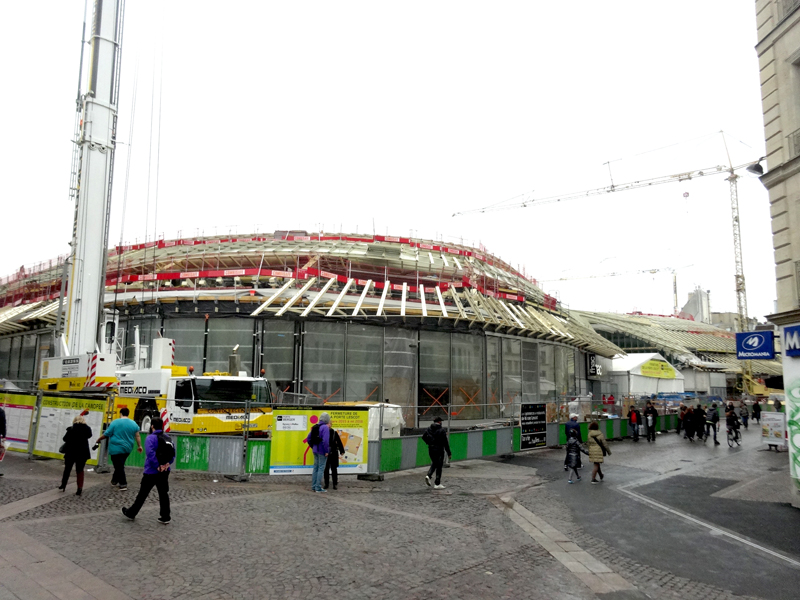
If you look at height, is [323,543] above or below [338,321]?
below

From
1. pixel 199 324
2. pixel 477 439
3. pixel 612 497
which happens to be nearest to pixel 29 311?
pixel 199 324

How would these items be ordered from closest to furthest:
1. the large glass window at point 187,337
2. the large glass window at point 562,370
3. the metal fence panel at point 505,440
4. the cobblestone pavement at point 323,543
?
the cobblestone pavement at point 323,543 → the metal fence panel at point 505,440 → the large glass window at point 187,337 → the large glass window at point 562,370

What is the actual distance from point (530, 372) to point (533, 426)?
473 inches

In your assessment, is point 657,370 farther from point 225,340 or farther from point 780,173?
point 780,173

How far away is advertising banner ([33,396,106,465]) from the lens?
1330 cm

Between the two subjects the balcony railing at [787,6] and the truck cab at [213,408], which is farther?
the truck cab at [213,408]

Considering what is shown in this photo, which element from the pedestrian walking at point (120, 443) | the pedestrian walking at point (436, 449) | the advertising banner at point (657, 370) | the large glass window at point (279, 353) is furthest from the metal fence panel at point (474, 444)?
the advertising banner at point (657, 370)

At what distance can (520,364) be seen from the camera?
30.6 metres

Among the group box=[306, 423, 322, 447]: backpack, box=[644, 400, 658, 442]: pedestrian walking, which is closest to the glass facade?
box=[644, 400, 658, 442]: pedestrian walking

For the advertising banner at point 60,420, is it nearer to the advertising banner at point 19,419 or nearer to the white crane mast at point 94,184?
the advertising banner at point 19,419

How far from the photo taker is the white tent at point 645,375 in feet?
142

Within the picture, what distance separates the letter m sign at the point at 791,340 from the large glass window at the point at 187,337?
2113 cm

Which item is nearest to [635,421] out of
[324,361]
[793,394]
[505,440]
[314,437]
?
[505,440]

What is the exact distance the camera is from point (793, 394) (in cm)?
1112
